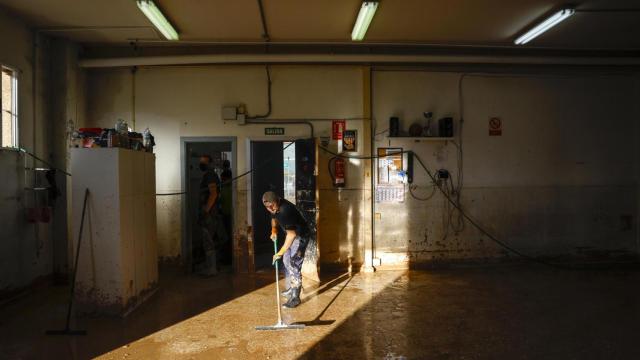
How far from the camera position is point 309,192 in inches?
225

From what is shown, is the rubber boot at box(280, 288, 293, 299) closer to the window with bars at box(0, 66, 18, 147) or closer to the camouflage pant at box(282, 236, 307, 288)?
the camouflage pant at box(282, 236, 307, 288)

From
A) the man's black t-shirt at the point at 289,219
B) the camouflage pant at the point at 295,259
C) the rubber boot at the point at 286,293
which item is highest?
the man's black t-shirt at the point at 289,219

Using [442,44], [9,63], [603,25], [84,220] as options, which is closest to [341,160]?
[442,44]

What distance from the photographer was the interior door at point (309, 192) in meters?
5.68

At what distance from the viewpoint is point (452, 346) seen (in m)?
3.49

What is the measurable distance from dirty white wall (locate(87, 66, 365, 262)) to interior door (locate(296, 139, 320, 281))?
1.46ft

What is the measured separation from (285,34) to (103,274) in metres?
3.73

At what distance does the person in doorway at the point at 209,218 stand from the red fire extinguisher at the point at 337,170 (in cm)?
169

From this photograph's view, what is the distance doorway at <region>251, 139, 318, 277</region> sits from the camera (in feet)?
18.7

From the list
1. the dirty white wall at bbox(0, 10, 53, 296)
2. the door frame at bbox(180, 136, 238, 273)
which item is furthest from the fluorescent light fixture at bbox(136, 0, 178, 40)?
the dirty white wall at bbox(0, 10, 53, 296)

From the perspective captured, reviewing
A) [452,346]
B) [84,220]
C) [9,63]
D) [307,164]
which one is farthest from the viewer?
[307,164]

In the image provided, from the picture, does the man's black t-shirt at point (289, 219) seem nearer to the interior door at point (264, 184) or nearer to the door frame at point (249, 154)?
the door frame at point (249, 154)

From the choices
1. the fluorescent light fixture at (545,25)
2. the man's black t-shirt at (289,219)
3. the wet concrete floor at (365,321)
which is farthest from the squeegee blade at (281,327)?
the fluorescent light fixture at (545,25)

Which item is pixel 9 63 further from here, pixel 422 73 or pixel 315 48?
pixel 422 73
